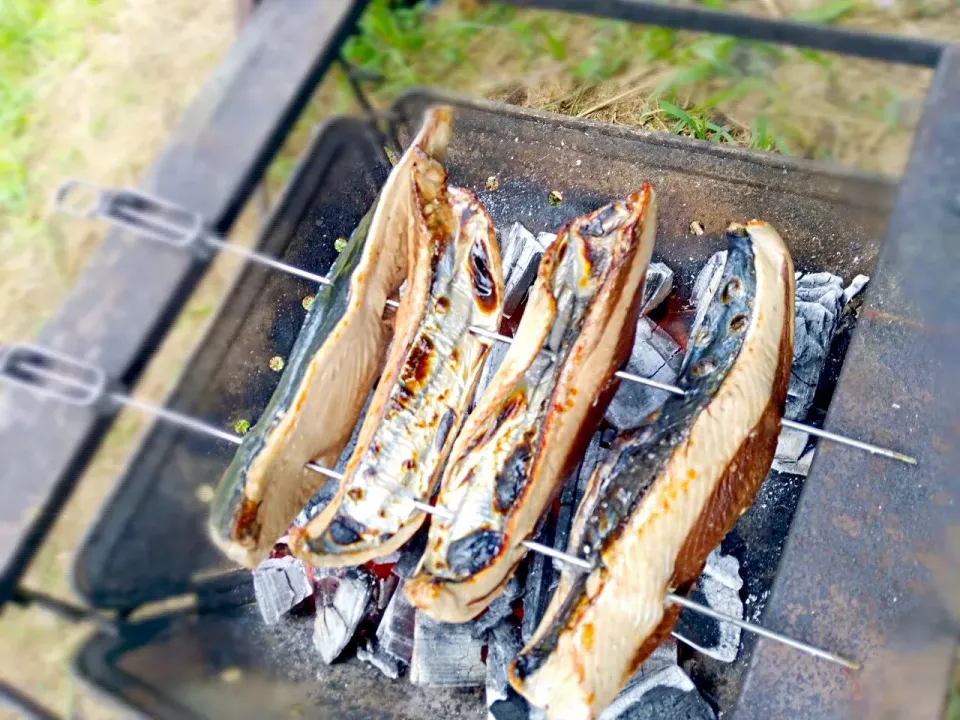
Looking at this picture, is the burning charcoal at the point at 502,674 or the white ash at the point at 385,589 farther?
the white ash at the point at 385,589

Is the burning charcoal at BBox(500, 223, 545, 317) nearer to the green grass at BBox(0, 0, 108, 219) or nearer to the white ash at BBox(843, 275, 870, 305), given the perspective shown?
the white ash at BBox(843, 275, 870, 305)

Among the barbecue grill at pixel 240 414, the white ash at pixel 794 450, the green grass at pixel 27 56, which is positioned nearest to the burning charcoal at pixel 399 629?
the barbecue grill at pixel 240 414

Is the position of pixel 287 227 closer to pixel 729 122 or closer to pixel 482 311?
pixel 482 311

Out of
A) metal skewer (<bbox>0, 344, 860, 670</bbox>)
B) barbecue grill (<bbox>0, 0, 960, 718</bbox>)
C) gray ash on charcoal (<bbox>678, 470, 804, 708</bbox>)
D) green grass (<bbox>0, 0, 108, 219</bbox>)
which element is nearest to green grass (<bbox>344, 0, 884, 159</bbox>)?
barbecue grill (<bbox>0, 0, 960, 718</bbox>)

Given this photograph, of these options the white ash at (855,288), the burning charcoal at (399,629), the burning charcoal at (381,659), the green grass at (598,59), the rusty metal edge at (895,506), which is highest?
the green grass at (598,59)

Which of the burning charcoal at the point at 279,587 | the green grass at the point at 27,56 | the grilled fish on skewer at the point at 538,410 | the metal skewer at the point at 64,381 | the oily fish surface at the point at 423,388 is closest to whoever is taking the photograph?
the metal skewer at the point at 64,381

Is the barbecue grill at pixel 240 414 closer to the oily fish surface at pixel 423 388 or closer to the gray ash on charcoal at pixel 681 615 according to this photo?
the gray ash on charcoal at pixel 681 615
